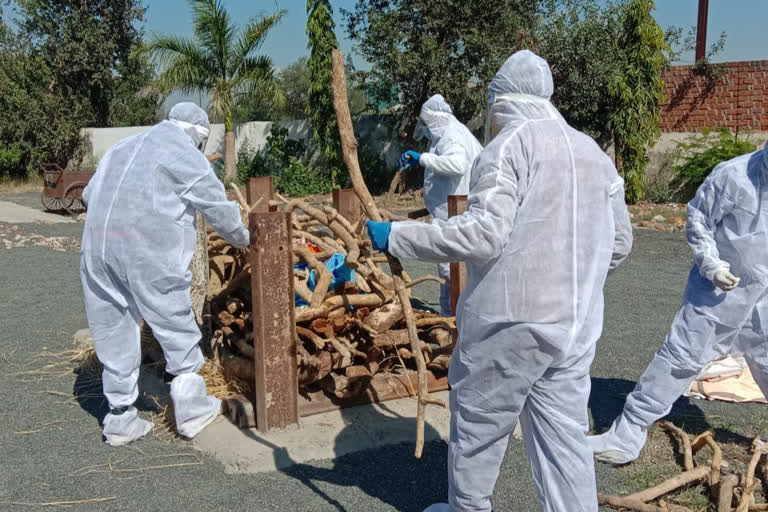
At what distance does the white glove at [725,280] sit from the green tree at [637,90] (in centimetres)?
1258

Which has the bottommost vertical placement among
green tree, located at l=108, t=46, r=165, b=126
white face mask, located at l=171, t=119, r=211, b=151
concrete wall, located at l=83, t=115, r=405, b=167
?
white face mask, located at l=171, t=119, r=211, b=151

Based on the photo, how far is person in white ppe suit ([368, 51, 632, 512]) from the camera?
2258 mm

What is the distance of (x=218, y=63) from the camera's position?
19000 millimetres

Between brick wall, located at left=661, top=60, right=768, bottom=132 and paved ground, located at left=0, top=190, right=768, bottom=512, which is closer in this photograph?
paved ground, located at left=0, top=190, right=768, bottom=512

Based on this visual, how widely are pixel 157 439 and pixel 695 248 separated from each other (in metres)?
3.06

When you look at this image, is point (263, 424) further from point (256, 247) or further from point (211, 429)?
point (256, 247)

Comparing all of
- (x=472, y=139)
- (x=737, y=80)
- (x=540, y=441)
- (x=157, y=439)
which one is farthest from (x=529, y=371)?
(x=737, y=80)

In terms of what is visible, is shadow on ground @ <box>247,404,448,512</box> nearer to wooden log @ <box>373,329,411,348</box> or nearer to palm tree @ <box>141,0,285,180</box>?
wooden log @ <box>373,329,411,348</box>

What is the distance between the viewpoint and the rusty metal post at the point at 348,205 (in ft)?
19.0

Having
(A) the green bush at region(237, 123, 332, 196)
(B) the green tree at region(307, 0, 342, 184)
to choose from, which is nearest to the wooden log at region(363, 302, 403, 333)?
(B) the green tree at region(307, 0, 342, 184)

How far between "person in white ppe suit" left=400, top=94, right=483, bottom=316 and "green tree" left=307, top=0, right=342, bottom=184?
11114 mm

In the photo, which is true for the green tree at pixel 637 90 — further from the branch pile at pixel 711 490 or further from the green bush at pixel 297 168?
the branch pile at pixel 711 490

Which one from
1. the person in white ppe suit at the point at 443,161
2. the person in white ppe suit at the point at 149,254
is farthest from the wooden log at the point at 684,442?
the person in white ppe suit at the point at 149,254

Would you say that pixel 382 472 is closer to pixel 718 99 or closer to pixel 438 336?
pixel 438 336
